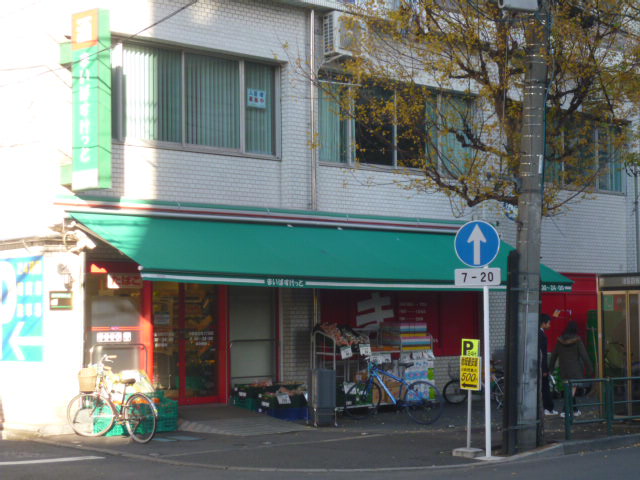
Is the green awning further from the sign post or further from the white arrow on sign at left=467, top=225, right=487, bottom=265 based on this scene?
the white arrow on sign at left=467, top=225, right=487, bottom=265

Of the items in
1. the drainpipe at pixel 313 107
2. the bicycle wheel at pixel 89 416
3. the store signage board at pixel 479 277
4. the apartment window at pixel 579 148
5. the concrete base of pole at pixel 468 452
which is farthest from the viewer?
the drainpipe at pixel 313 107

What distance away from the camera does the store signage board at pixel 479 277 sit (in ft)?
37.6

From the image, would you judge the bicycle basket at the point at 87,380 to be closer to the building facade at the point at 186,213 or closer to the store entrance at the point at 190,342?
the building facade at the point at 186,213

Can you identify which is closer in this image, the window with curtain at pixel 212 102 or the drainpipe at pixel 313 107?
the window with curtain at pixel 212 102

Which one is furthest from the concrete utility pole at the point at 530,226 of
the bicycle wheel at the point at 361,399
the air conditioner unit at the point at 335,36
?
the air conditioner unit at the point at 335,36

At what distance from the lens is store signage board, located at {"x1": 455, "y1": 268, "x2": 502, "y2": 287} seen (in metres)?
11.4

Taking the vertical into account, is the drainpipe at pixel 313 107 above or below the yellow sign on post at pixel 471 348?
above

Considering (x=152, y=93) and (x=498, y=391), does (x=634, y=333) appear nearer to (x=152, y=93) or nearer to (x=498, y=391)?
(x=498, y=391)

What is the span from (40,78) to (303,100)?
4857 mm

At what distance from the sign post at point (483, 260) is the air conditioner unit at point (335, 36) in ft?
20.2

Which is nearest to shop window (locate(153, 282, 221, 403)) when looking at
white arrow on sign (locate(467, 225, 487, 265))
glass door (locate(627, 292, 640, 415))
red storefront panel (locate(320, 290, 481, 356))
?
red storefront panel (locate(320, 290, 481, 356))

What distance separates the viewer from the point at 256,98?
55.6 ft

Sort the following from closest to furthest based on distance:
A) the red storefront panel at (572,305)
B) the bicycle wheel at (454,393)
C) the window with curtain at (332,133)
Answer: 1. the window with curtain at (332,133)
2. the bicycle wheel at (454,393)
3. the red storefront panel at (572,305)

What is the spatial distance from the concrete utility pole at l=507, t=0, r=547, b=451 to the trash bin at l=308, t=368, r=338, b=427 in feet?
12.3
